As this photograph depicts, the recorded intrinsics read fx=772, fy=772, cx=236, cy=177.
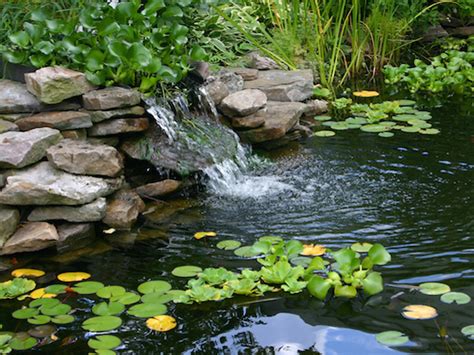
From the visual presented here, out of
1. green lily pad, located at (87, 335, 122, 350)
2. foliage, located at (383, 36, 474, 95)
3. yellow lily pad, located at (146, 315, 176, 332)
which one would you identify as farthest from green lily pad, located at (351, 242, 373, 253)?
foliage, located at (383, 36, 474, 95)

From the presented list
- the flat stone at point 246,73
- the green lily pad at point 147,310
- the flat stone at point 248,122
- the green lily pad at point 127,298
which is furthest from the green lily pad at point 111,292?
the flat stone at point 246,73

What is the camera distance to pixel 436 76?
7.27 metres

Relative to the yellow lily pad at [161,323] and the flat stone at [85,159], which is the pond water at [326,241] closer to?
the yellow lily pad at [161,323]

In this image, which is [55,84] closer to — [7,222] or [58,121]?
[58,121]

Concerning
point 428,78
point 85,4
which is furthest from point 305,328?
point 428,78

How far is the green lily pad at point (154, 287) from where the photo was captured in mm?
3477

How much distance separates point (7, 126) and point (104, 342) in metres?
1.89

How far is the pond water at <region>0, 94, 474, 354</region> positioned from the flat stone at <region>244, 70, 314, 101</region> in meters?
0.57

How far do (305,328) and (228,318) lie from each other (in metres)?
0.33

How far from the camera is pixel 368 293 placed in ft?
10.9

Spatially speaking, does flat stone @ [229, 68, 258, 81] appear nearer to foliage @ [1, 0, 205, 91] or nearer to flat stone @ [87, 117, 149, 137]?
foliage @ [1, 0, 205, 91]

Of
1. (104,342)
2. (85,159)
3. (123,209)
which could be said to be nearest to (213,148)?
(123,209)

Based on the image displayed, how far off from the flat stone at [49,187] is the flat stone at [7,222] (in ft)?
0.16

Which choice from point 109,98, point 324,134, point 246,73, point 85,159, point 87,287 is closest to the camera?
point 87,287
